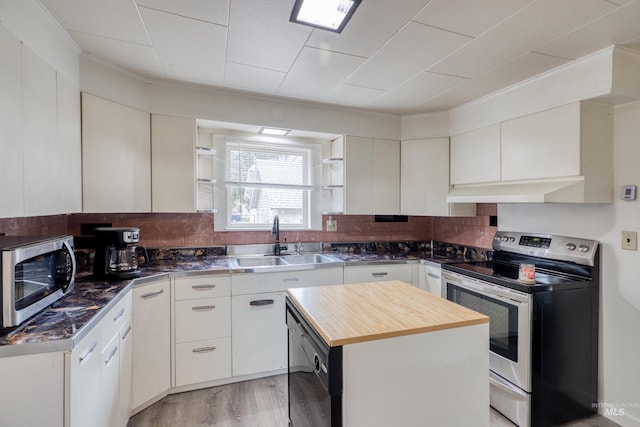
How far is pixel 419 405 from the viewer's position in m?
1.20

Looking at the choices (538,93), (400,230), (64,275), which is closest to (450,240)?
(400,230)

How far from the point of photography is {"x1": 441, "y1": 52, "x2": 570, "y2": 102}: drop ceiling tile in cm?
192

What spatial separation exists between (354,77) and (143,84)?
161 cm

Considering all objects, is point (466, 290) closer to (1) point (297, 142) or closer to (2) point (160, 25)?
(1) point (297, 142)

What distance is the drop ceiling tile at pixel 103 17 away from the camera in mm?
1446

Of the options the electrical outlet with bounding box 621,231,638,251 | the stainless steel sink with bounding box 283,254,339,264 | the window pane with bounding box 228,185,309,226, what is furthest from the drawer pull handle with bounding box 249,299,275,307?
the electrical outlet with bounding box 621,231,638,251

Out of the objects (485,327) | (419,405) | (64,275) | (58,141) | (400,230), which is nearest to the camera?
(419,405)

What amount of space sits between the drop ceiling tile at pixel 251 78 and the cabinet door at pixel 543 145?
184 centimetres

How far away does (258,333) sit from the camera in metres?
2.40

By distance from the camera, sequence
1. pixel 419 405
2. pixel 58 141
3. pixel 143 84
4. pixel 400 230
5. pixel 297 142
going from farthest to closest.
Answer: pixel 400 230
pixel 297 142
pixel 143 84
pixel 58 141
pixel 419 405

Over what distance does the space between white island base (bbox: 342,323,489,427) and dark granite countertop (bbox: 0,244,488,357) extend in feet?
3.50

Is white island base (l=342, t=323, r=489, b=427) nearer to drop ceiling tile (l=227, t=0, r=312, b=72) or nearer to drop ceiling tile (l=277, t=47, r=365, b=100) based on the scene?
drop ceiling tile (l=227, t=0, r=312, b=72)

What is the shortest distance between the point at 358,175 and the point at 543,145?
152 cm

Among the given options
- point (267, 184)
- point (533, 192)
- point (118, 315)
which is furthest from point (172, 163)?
point (533, 192)
